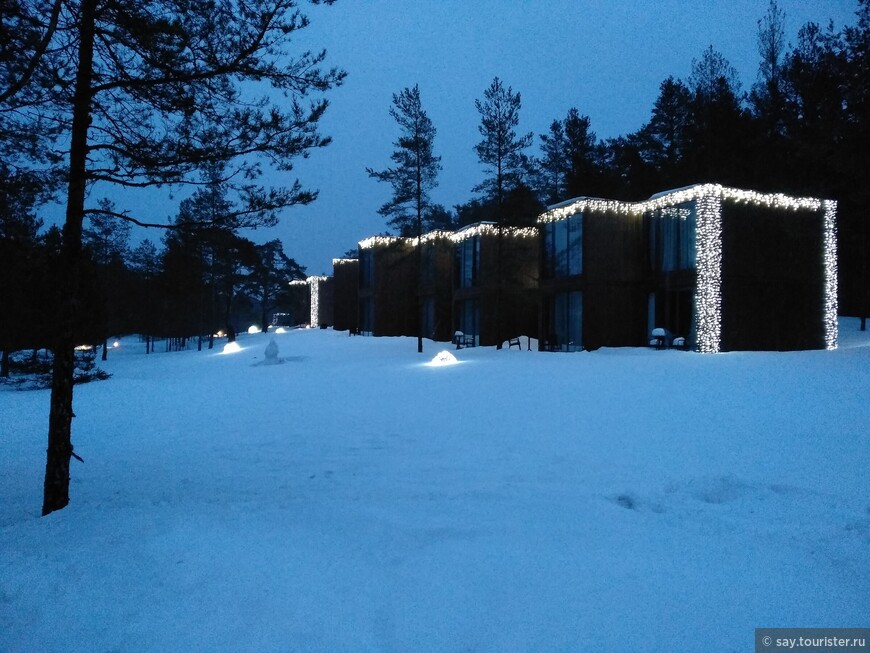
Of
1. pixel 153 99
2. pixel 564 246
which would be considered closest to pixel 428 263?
pixel 564 246

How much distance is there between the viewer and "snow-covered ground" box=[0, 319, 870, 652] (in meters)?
3.02

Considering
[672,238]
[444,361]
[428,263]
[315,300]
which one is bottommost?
[444,361]

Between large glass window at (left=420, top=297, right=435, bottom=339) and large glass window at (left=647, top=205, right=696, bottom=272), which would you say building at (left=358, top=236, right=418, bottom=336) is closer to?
large glass window at (left=420, top=297, right=435, bottom=339)

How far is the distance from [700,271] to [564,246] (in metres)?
5.32

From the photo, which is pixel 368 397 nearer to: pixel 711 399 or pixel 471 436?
pixel 471 436

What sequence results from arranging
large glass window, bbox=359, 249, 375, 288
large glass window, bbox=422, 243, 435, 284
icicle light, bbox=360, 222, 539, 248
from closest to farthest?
icicle light, bbox=360, 222, 539, 248, large glass window, bbox=422, 243, 435, 284, large glass window, bbox=359, 249, 375, 288

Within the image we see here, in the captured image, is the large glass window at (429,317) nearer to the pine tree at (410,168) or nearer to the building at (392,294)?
the building at (392,294)

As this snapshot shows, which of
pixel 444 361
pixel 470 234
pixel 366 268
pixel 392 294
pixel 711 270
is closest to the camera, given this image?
pixel 711 270

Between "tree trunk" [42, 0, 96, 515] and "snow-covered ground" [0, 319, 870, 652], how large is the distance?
2.14 feet

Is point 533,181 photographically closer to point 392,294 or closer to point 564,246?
point 564,246

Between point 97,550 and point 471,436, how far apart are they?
4902 mm

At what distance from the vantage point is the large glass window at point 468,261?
25281 millimetres

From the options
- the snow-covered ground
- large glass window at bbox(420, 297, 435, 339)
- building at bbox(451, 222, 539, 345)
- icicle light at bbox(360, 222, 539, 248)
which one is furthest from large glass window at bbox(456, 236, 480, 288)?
the snow-covered ground

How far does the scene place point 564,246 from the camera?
20422 mm
